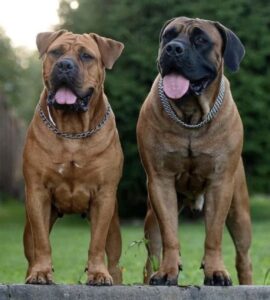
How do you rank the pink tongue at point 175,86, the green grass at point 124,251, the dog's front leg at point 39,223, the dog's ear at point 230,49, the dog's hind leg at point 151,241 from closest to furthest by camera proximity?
the dog's front leg at point 39,223
the pink tongue at point 175,86
the dog's ear at point 230,49
the dog's hind leg at point 151,241
the green grass at point 124,251

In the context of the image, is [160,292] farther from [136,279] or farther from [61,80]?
[136,279]

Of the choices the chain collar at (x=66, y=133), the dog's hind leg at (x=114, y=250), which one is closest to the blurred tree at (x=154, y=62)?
the dog's hind leg at (x=114, y=250)

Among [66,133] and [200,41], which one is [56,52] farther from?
[200,41]

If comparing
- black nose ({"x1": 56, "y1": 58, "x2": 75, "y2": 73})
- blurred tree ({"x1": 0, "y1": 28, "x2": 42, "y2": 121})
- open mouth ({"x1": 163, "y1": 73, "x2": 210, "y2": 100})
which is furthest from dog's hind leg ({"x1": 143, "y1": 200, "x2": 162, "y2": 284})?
blurred tree ({"x1": 0, "y1": 28, "x2": 42, "y2": 121})

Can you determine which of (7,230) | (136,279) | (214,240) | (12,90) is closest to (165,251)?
(214,240)

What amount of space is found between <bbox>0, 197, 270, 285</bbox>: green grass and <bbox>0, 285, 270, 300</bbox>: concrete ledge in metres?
0.90

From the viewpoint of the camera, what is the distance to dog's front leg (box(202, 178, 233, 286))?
6270mm

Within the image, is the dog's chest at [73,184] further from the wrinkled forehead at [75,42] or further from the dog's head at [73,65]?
the wrinkled forehead at [75,42]

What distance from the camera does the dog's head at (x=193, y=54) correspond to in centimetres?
623

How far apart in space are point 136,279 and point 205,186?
3151mm

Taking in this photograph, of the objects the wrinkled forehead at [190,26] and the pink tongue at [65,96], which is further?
the wrinkled forehead at [190,26]

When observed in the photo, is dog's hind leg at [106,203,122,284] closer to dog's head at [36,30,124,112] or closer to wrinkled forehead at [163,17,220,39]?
dog's head at [36,30,124,112]

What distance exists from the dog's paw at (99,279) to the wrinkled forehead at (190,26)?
67.2 inches

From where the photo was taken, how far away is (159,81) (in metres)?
6.69
